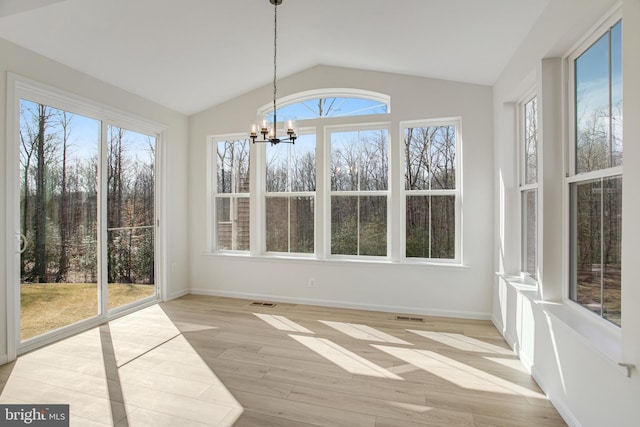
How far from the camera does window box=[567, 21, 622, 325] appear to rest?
179 cm

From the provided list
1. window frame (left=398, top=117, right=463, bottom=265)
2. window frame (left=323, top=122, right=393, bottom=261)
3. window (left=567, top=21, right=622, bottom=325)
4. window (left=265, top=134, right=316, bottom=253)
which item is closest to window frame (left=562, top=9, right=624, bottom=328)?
window (left=567, top=21, right=622, bottom=325)

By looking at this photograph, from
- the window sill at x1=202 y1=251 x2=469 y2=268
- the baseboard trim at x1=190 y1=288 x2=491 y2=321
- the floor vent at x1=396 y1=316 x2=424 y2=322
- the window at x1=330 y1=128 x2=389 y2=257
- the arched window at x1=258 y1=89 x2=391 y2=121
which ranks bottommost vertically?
the floor vent at x1=396 y1=316 x2=424 y2=322

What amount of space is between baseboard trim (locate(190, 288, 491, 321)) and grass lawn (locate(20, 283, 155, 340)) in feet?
4.47

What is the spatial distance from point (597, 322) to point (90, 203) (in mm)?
4676

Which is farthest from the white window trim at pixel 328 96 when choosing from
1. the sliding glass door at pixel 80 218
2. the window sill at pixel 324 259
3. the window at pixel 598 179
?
the window at pixel 598 179

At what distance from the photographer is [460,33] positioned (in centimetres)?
290

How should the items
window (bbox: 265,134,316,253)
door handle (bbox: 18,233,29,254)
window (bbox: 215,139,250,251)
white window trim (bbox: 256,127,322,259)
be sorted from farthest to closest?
window (bbox: 215,139,250,251) < window (bbox: 265,134,316,253) < white window trim (bbox: 256,127,322,259) < door handle (bbox: 18,233,29,254)

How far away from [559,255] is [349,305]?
8.16ft

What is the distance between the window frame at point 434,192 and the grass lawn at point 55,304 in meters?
3.68

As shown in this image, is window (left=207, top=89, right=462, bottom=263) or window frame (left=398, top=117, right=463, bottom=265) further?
window (left=207, top=89, right=462, bottom=263)

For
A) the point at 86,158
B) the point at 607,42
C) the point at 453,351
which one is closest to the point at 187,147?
the point at 86,158

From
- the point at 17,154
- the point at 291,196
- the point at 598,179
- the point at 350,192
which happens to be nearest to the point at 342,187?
the point at 350,192

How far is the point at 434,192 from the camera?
13.1ft

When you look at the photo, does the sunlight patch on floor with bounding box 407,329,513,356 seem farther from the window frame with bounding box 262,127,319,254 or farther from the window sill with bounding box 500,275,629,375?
the window frame with bounding box 262,127,319,254
